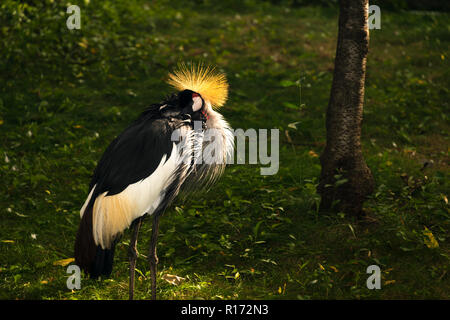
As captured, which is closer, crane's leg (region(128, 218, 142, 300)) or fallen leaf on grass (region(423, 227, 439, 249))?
crane's leg (region(128, 218, 142, 300))

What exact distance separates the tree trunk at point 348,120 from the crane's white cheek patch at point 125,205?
1.88 m

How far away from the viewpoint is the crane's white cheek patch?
Answer: 4266 millimetres

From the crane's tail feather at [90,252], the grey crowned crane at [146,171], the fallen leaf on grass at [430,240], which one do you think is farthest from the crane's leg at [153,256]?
the fallen leaf on grass at [430,240]

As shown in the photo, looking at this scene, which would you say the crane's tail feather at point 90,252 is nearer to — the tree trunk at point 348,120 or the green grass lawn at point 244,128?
the green grass lawn at point 244,128

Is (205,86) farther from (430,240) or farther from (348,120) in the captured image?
(430,240)

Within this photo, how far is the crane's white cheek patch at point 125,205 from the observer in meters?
4.27

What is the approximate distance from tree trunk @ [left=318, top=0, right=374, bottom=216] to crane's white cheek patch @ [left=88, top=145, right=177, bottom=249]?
6.18 ft

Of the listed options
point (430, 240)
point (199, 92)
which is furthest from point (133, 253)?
point (430, 240)

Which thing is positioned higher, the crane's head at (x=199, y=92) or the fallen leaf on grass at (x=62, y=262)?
the crane's head at (x=199, y=92)

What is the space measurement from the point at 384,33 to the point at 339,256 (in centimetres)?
676

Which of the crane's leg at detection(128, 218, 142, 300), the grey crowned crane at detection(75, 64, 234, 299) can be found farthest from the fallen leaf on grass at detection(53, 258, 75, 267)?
the crane's leg at detection(128, 218, 142, 300)

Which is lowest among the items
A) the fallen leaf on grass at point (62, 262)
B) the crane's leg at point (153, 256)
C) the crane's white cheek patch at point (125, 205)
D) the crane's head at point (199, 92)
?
the fallen leaf on grass at point (62, 262)

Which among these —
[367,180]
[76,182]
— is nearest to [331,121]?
[367,180]

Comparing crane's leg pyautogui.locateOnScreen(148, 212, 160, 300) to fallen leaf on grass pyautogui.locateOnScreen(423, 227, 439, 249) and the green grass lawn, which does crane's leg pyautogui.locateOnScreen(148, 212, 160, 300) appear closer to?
the green grass lawn
